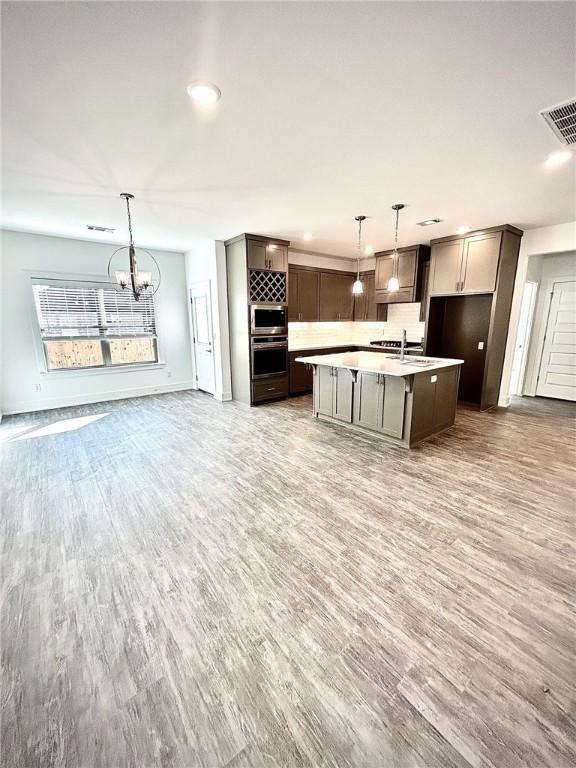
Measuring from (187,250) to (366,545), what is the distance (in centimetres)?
619

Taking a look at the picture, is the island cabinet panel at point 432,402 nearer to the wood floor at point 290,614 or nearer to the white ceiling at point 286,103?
the wood floor at point 290,614

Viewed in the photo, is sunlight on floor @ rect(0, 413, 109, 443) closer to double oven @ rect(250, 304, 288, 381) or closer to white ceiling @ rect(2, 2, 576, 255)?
double oven @ rect(250, 304, 288, 381)

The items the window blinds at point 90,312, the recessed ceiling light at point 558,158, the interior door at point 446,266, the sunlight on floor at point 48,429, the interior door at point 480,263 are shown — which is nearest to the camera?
the recessed ceiling light at point 558,158

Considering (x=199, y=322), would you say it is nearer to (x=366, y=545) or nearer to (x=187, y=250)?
(x=187, y=250)

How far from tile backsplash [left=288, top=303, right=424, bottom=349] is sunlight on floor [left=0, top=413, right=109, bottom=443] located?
3.74m

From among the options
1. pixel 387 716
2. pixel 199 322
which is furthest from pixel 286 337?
pixel 387 716

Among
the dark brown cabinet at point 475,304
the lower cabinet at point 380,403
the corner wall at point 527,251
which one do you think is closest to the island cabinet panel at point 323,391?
the lower cabinet at point 380,403

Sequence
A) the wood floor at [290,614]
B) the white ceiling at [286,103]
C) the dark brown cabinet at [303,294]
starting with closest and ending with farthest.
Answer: the wood floor at [290,614] < the white ceiling at [286,103] < the dark brown cabinet at [303,294]

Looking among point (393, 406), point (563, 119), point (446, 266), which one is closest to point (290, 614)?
point (393, 406)

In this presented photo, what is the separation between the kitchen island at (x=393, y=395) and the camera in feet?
11.8

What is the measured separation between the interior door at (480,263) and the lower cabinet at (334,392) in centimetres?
260

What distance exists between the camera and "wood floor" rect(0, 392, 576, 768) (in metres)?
1.17

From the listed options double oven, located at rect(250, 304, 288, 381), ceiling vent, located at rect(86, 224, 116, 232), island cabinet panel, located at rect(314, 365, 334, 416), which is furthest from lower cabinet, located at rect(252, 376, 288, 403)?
ceiling vent, located at rect(86, 224, 116, 232)

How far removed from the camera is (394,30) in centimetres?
141
